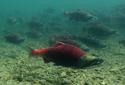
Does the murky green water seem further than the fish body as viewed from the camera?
Yes

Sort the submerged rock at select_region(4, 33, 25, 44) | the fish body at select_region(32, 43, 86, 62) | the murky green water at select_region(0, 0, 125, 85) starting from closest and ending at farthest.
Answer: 1. the fish body at select_region(32, 43, 86, 62)
2. the murky green water at select_region(0, 0, 125, 85)
3. the submerged rock at select_region(4, 33, 25, 44)

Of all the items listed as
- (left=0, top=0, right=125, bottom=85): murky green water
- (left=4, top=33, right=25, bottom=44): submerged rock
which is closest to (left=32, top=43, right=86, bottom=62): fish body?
(left=0, top=0, right=125, bottom=85): murky green water

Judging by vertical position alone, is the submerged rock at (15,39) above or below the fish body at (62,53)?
above

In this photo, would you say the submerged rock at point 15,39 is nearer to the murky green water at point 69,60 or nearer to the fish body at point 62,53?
the murky green water at point 69,60

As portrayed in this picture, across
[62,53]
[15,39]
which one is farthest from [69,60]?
[15,39]

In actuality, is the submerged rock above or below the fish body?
above

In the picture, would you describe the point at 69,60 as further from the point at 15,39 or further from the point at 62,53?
the point at 15,39

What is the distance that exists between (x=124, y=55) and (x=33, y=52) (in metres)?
5.81

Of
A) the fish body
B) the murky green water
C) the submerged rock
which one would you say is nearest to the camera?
the fish body

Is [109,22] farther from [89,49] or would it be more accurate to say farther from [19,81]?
[19,81]

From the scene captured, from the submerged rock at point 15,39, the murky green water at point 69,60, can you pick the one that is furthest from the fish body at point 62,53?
the submerged rock at point 15,39

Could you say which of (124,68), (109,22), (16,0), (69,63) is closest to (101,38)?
(109,22)

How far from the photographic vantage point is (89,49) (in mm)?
10523

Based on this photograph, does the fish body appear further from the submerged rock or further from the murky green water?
the submerged rock
